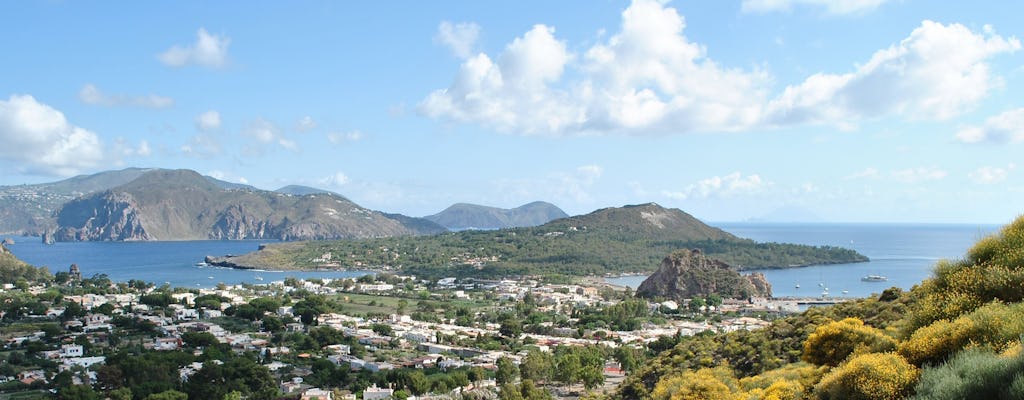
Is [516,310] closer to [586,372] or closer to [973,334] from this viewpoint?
[586,372]

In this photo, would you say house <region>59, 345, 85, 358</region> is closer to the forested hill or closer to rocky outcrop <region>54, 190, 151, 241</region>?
the forested hill

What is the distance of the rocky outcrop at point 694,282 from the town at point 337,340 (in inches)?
93.0

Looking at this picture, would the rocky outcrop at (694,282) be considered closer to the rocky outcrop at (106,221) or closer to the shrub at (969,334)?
the shrub at (969,334)

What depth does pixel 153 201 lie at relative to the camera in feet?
585

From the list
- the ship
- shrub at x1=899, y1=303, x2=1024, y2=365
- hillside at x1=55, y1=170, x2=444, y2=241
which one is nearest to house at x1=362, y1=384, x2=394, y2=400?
shrub at x1=899, y1=303, x2=1024, y2=365

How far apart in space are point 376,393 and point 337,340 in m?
11.7

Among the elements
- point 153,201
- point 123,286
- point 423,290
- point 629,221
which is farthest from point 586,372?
point 153,201

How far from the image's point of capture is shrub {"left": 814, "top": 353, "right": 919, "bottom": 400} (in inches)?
258

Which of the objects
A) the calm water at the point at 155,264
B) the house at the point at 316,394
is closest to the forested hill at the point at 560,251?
the calm water at the point at 155,264

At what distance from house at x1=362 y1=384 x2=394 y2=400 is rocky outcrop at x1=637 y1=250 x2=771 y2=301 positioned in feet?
123

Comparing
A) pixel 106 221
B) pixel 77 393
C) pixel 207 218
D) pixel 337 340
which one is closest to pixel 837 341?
pixel 77 393

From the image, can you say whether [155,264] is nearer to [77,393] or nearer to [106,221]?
[106,221]

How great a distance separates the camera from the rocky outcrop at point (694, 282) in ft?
201

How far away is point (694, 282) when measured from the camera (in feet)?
205
